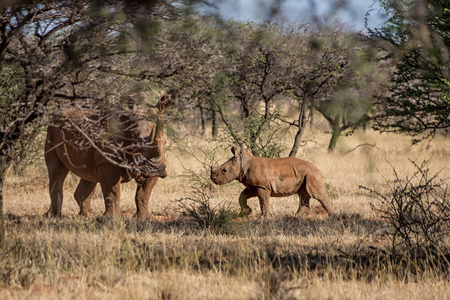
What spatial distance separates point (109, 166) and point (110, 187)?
31 centimetres

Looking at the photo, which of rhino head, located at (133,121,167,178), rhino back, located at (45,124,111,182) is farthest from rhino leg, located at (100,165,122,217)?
rhino head, located at (133,121,167,178)

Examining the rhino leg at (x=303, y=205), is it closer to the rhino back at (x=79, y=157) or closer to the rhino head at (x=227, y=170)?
the rhino head at (x=227, y=170)

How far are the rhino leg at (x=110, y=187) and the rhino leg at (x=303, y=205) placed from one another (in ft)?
9.55

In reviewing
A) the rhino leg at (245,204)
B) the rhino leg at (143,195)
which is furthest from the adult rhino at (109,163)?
the rhino leg at (245,204)

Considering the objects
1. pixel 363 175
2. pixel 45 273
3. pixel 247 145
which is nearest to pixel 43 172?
pixel 247 145

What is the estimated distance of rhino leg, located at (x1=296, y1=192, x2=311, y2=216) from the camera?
923 cm

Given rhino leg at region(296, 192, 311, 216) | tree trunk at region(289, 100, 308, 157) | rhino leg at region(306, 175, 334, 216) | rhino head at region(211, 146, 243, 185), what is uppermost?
tree trunk at region(289, 100, 308, 157)

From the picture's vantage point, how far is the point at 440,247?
18.8 ft

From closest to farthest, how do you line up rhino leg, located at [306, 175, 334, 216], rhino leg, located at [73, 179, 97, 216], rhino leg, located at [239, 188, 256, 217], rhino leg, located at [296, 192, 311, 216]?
1. rhino leg, located at [239, 188, 256, 217]
2. rhino leg, located at [306, 175, 334, 216]
3. rhino leg, located at [296, 192, 311, 216]
4. rhino leg, located at [73, 179, 97, 216]

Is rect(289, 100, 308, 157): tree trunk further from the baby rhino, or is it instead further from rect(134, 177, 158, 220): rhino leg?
rect(134, 177, 158, 220): rhino leg

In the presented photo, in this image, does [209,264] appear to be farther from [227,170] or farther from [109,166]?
[109,166]

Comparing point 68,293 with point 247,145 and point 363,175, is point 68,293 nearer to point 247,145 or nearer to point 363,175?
point 247,145

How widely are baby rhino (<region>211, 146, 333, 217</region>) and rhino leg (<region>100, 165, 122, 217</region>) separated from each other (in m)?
1.43

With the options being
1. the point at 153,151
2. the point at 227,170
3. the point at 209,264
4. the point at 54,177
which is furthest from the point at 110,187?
the point at 209,264
